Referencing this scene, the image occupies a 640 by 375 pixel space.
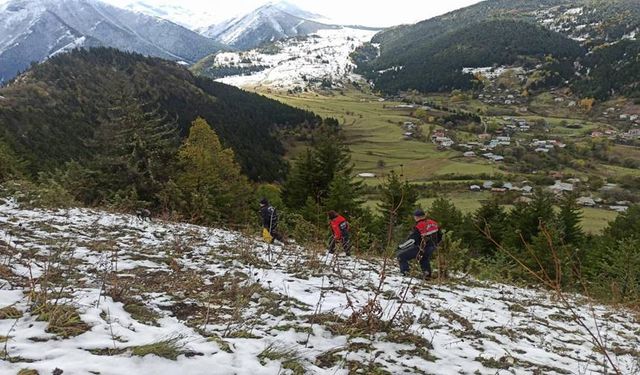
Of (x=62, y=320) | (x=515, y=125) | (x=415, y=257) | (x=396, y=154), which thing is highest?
(x=62, y=320)

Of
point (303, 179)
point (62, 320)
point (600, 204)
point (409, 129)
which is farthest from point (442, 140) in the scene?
point (62, 320)

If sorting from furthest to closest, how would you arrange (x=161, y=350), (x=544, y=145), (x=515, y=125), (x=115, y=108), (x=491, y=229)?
(x=515, y=125), (x=544, y=145), (x=491, y=229), (x=115, y=108), (x=161, y=350)

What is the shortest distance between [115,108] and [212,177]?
9519 mm

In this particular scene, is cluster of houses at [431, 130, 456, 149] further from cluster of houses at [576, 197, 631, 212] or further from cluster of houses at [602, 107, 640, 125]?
cluster of houses at [602, 107, 640, 125]

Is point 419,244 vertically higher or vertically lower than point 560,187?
higher

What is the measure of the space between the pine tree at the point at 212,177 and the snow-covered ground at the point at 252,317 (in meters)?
20.9

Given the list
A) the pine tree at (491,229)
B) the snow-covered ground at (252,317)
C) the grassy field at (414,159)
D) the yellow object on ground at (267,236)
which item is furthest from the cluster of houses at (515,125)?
the snow-covered ground at (252,317)

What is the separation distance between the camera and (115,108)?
28.6 m

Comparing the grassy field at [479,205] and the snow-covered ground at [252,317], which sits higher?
the snow-covered ground at [252,317]

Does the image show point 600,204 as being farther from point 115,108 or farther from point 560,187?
point 115,108

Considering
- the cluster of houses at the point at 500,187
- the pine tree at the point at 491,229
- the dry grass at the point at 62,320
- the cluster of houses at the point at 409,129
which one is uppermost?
the dry grass at the point at 62,320

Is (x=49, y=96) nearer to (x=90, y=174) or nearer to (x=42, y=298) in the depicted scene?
(x=90, y=174)

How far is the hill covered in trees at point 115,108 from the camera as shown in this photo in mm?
62094

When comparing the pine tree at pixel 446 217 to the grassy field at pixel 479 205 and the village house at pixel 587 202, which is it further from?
the village house at pixel 587 202
